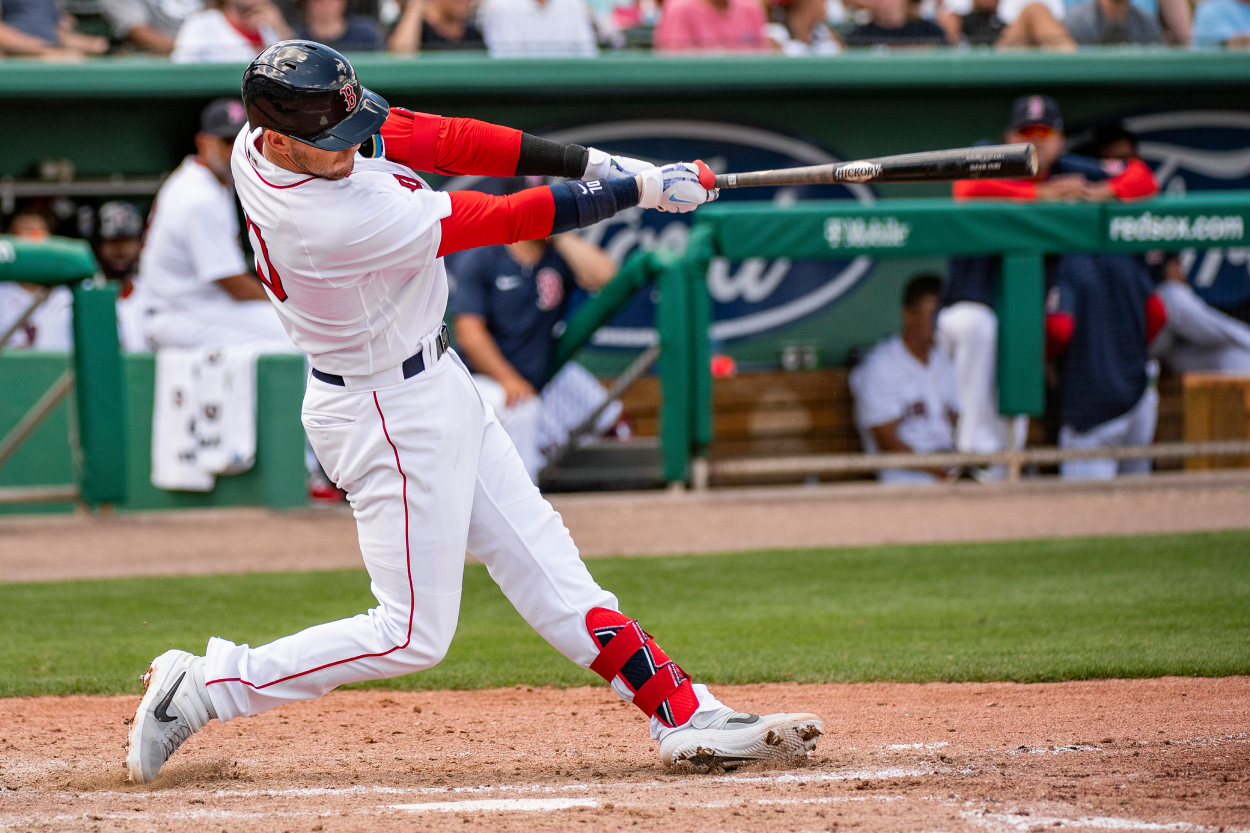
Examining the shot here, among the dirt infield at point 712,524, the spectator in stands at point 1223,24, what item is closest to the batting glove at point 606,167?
the dirt infield at point 712,524

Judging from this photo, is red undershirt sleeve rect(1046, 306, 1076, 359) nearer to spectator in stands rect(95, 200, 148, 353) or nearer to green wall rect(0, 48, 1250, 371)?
green wall rect(0, 48, 1250, 371)

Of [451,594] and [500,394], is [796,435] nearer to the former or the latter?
[500,394]

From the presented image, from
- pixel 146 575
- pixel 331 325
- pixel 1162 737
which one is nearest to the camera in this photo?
pixel 331 325

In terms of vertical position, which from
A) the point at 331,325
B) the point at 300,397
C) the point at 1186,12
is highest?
the point at 1186,12

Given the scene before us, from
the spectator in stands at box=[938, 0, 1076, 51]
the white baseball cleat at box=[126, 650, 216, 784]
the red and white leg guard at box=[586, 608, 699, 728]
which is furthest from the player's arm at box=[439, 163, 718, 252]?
the spectator in stands at box=[938, 0, 1076, 51]

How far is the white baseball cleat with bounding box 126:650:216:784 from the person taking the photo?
2.92 m

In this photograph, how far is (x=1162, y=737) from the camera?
10.4 ft

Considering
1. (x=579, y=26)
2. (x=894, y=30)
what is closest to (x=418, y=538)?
(x=579, y=26)

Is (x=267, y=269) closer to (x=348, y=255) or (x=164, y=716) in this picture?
(x=348, y=255)

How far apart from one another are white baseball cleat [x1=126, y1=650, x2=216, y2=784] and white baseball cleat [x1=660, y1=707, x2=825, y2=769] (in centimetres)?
101

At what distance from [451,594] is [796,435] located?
4339 millimetres

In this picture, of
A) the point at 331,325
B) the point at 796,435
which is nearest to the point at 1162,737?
the point at 331,325

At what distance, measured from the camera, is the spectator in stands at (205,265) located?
647 cm

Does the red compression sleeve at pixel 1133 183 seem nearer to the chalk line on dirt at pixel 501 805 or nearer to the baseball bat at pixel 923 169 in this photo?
the baseball bat at pixel 923 169
